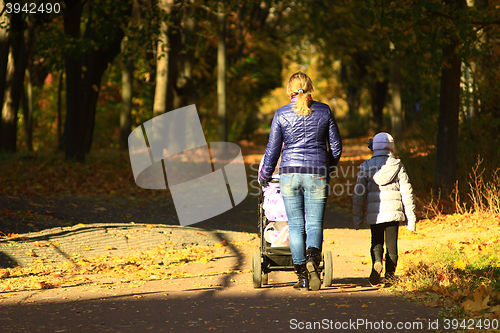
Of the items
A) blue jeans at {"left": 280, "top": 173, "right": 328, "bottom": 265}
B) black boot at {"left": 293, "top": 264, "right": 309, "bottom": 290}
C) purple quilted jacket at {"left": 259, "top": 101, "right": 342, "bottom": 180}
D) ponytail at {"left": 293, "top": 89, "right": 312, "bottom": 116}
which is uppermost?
ponytail at {"left": 293, "top": 89, "right": 312, "bottom": 116}

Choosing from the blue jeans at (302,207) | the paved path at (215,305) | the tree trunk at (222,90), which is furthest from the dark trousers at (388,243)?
the tree trunk at (222,90)

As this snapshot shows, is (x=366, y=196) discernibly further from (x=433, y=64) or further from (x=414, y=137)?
(x=414, y=137)

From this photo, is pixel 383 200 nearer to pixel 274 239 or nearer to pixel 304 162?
pixel 304 162

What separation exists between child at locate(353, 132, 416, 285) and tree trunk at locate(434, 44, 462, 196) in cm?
582

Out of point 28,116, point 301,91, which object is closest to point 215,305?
point 301,91

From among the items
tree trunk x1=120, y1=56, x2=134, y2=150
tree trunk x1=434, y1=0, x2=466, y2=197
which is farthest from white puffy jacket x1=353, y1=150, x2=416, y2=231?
tree trunk x1=120, y1=56, x2=134, y2=150

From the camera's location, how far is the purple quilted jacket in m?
5.51

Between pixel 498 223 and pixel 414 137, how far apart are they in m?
5.27

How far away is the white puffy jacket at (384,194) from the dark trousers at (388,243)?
0.17 metres

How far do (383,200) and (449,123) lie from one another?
619cm

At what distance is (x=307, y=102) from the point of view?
18.0 feet

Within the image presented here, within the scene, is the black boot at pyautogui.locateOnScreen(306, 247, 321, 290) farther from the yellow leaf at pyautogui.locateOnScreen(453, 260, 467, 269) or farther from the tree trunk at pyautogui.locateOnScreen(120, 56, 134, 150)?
the tree trunk at pyautogui.locateOnScreen(120, 56, 134, 150)

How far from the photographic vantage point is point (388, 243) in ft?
19.3

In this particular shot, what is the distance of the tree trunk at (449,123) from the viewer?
37.0ft
